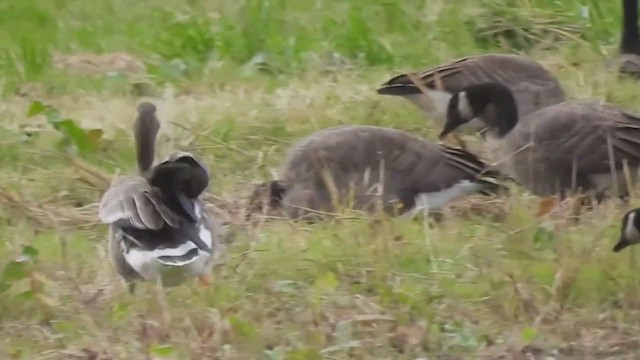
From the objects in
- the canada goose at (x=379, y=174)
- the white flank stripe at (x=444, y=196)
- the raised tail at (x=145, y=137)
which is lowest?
the white flank stripe at (x=444, y=196)

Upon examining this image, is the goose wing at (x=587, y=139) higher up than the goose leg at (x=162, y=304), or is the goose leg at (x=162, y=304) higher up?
the goose wing at (x=587, y=139)

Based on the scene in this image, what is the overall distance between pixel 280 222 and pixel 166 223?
1.44 meters

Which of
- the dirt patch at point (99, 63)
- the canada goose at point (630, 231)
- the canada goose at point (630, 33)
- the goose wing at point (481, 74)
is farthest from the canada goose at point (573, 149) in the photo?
the dirt patch at point (99, 63)

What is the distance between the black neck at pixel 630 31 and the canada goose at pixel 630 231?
14.1 feet

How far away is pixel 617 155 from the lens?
23.2 ft

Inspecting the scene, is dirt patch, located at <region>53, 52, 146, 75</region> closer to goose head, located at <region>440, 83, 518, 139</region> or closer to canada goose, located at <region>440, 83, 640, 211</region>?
goose head, located at <region>440, 83, 518, 139</region>

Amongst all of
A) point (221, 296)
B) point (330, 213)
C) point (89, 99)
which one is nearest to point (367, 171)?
point (330, 213)

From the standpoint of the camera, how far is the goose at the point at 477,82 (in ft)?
27.4

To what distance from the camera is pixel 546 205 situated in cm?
673

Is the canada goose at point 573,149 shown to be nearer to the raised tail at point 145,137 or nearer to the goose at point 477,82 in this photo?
the goose at point 477,82

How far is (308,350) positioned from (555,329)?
88 cm

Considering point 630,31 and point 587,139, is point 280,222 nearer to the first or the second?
point 587,139

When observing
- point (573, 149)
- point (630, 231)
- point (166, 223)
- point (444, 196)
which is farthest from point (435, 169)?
point (166, 223)

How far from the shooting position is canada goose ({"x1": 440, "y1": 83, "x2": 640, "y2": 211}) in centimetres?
708
